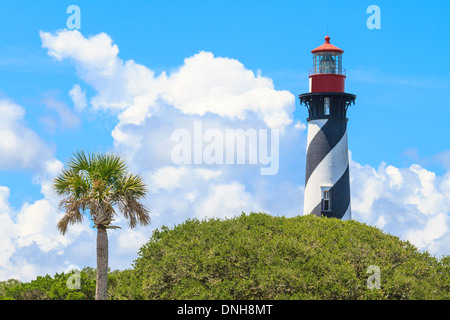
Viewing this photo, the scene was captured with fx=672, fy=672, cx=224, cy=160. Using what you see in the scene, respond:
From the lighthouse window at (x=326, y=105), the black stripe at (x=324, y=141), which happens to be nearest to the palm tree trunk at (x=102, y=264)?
the black stripe at (x=324, y=141)

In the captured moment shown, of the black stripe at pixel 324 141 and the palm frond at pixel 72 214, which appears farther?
the black stripe at pixel 324 141

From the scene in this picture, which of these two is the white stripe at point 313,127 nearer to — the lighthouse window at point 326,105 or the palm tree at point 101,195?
the lighthouse window at point 326,105

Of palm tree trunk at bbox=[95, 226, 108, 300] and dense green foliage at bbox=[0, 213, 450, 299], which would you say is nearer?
dense green foliage at bbox=[0, 213, 450, 299]

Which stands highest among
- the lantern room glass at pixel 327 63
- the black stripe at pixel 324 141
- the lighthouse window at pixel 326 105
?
the lantern room glass at pixel 327 63

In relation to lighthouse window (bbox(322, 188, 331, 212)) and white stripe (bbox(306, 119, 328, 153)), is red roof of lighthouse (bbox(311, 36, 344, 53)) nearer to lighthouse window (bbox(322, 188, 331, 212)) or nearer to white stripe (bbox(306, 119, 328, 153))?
white stripe (bbox(306, 119, 328, 153))

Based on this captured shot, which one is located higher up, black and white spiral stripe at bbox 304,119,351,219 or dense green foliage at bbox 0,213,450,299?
black and white spiral stripe at bbox 304,119,351,219

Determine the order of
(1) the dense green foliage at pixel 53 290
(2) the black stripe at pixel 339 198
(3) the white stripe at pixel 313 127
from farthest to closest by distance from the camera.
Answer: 1. (3) the white stripe at pixel 313 127
2. (2) the black stripe at pixel 339 198
3. (1) the dense green foliage at pixel 53 290

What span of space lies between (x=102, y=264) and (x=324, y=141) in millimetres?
18515

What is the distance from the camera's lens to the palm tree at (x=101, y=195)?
30.0 meters

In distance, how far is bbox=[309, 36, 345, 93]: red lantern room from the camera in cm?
4403

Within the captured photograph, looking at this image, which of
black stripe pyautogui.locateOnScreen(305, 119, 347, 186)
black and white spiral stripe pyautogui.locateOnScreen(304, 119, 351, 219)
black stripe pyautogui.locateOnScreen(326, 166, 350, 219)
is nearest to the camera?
black stripe pyautogui.locateOnScreen(326, 166, 350, 219)

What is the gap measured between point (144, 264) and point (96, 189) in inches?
158

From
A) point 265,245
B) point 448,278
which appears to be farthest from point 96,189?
point 448,278

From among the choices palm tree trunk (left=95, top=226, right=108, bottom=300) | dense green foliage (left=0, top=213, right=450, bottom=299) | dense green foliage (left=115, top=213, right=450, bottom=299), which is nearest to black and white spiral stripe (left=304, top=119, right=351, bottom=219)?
dense green foliage (left=0, top=213, right=450, bottom=299)
